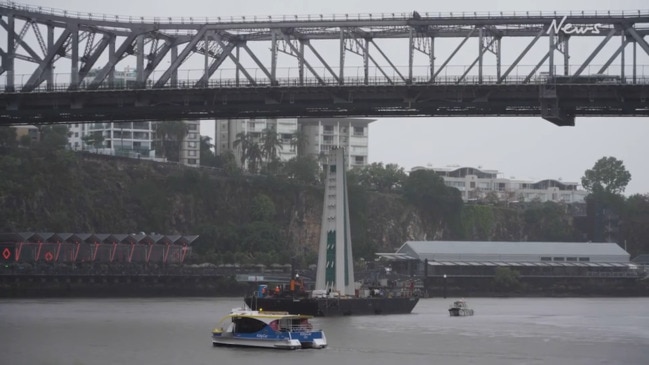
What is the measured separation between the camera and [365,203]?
19875cm

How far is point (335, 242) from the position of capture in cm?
9662

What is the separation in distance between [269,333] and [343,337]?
8.20 metres

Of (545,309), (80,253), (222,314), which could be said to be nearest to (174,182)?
(80,253)

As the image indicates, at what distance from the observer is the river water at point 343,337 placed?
209 ft

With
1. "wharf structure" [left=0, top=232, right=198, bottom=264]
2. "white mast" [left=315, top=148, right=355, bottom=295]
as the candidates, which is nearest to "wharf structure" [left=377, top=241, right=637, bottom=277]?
"wharf structure" [left=0, top=232, right=198, bottom=264]

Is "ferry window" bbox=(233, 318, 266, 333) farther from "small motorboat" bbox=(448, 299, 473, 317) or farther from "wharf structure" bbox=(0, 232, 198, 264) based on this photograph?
"wharf structure" bbox=(0, 232, 198, 264)

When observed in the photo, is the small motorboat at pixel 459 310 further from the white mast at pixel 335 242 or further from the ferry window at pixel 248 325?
the ferry window at pixel 248 325

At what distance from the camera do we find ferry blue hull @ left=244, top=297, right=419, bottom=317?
9031 centimetres

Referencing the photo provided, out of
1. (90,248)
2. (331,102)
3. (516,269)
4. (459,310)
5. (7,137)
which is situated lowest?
(459,310)

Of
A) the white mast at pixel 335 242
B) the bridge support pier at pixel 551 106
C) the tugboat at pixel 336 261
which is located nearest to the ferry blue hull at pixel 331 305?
the tugboat at pixel 336 261

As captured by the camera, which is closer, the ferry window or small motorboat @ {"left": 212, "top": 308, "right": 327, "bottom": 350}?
small motorboat @ {"left": 212, "top": 308, "right": 327, "bottom": 350}

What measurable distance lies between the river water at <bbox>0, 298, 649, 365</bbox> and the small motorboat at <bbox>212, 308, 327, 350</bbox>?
3.06ft

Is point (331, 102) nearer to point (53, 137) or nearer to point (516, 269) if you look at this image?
point (516, 269)

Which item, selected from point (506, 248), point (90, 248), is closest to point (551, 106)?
point (90, 248)
